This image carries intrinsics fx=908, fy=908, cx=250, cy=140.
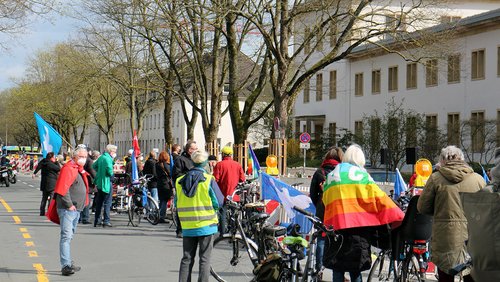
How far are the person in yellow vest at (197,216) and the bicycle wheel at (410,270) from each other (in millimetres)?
2233

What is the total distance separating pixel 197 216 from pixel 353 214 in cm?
243

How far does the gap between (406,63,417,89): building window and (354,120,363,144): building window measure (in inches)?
152

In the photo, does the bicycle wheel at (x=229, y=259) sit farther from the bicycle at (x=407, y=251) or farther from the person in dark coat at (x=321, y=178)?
the bicycle at (x=407, y=251)

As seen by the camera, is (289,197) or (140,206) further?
(140,206)

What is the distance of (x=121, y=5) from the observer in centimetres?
3403

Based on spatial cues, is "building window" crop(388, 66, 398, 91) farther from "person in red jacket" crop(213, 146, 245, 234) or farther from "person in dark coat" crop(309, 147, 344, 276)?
"person in dark coat" crop(309, 147, 344, 276)

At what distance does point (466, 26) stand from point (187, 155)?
31187 millimetres

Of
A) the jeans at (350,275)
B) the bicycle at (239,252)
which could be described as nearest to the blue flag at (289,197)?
the bicycle at (239,252)

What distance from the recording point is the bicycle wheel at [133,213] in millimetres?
21062

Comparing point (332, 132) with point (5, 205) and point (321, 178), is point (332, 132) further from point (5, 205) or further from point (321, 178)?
point (321, 178)

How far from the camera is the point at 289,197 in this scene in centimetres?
1261

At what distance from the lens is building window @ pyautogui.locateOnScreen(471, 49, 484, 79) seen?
149 ft

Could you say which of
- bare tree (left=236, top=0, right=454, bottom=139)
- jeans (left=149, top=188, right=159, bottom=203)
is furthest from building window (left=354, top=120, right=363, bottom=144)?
jeans (left=149, top=188, right=159, bottom=203)

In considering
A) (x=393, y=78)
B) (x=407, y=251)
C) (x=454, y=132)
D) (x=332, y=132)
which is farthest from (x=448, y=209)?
(x=332, y=132)
